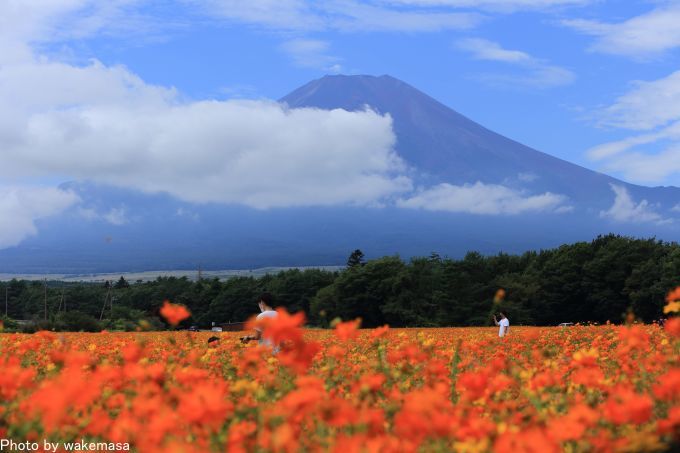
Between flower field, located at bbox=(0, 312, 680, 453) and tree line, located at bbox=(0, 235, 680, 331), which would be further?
tree line, located at bbox=(0, 235, 680, 331)

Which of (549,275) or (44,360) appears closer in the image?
(44,360)

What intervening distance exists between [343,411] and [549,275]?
2406 inches

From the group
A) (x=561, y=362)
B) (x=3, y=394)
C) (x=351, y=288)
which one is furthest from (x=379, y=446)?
(x=351, y=288)

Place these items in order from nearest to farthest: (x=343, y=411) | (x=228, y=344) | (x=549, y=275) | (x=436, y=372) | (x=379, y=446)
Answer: (x=379, y=446)
(x=343, y=411)
(x=436, y=372)
(x=228, y=344)
(x=549, y=275)

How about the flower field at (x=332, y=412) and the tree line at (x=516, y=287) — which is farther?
the tree line at (x=516, y=287)

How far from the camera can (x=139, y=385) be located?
4.20 metres

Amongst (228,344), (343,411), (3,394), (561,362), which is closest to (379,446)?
(343,411)

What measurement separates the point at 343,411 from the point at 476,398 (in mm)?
1271

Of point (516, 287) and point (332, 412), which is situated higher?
point (332, 412)

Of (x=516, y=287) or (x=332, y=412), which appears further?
(x=516, y=287)

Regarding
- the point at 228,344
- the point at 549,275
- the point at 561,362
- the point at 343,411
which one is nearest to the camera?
the point at 343,411

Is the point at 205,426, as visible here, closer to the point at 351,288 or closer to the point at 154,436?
the point at 154,436

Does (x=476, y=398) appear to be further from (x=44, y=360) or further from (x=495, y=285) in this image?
(x=495, y=285)

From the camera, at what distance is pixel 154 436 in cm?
320
